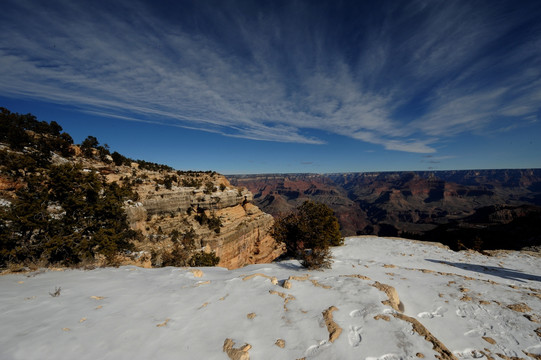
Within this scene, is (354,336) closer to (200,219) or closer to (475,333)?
(475,333)

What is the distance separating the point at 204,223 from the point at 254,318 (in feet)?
81.9

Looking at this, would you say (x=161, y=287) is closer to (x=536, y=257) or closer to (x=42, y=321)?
(x=42, y=321)

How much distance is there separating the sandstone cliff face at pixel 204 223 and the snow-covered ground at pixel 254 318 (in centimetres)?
1564

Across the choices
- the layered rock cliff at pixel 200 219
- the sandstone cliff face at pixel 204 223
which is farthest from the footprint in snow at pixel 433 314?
the sandstone cliff face at pixel 204 223

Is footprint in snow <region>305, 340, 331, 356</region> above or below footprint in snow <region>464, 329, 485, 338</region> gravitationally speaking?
above

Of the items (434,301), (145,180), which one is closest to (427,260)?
(434,301)

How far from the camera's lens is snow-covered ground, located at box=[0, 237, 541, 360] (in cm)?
373

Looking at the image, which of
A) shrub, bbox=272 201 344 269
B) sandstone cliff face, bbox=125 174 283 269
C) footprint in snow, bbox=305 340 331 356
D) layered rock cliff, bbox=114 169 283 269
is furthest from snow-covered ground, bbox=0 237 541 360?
sandstone cliff face, bbox=125 174 283 269

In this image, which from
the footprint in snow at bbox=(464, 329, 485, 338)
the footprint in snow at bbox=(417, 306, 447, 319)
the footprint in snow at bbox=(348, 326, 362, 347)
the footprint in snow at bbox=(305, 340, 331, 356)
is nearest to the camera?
the footprint in snow at bbox=(305, 340, 331, 356)

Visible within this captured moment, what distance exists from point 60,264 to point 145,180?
63.2 feet

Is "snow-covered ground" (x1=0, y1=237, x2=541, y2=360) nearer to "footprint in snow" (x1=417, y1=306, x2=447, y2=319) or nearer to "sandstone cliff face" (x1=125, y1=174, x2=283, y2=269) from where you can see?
"footprint in snow" (x1=417, y1=306, x2=447, y2=319)

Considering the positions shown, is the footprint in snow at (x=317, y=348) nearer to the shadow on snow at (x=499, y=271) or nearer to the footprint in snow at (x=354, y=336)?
the footprint in snow at (x=354, y=336)

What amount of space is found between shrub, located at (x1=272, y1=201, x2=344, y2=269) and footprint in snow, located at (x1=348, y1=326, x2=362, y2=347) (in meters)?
6.28

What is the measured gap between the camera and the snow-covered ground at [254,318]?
147 inches
